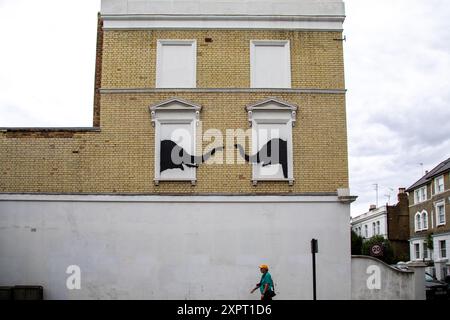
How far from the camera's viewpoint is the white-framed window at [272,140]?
19.8 metres

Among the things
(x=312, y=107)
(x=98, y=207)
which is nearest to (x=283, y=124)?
(x=312, y=107)

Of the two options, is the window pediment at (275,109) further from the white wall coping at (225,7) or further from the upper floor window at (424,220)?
the upper floor window at (424,220)

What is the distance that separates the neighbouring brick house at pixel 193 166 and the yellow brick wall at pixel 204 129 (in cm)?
4

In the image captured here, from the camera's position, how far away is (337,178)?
1989 cm

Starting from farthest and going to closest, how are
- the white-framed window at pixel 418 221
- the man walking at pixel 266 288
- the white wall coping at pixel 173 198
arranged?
the white-framed window at pixel 418 221 → the white wall coping at pixel 173 198 → the man walking at pixel 266 288

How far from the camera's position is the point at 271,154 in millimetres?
Answer: 19953

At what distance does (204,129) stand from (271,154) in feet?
8.30

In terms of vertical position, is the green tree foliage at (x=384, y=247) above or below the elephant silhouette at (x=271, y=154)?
below

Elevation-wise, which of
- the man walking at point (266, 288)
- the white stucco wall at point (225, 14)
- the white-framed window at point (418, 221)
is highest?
the white stucco wall at point (225, 14)

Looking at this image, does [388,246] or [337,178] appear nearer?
[337,178]

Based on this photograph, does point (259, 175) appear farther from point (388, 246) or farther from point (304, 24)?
point (388, 246)

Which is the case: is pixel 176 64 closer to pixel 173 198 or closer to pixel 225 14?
pixel 225 14

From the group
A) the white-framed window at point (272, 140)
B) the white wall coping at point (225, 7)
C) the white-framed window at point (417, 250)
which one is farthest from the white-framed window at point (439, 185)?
the white-framed window at point (272, 140)
